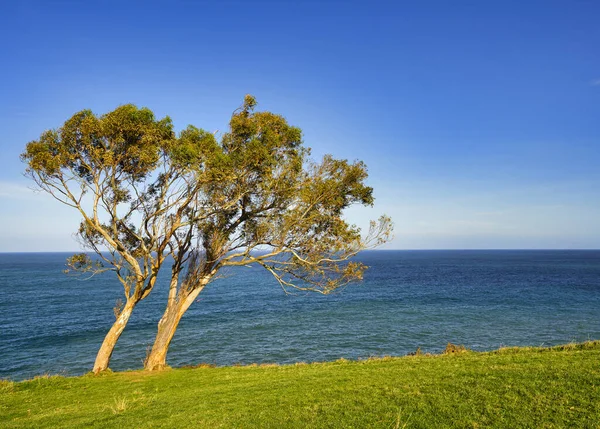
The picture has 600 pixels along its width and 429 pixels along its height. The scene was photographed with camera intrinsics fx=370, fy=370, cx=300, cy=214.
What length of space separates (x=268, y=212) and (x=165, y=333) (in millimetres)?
8412

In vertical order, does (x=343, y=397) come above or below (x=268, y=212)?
below

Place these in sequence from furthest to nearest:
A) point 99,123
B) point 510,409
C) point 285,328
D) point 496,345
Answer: point 285,328 < point 496,345 < point 99,123 < point 510,409

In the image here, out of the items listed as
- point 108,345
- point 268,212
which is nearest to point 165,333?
point 108,345

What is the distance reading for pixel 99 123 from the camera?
1717 cm

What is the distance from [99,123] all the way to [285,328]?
88.6 feet

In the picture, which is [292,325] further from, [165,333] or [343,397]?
[343,397]

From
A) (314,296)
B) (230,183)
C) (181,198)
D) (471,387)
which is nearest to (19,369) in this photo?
(181,198)

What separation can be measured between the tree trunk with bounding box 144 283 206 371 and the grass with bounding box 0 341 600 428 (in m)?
2.12

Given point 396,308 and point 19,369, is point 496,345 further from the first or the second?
point 19,369

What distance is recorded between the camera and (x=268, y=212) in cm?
2123

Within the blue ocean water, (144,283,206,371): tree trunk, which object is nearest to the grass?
(144,283,206,371): tree trunk

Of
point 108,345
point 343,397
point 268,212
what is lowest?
point 108,345

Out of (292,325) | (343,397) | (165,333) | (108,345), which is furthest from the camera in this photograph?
(292,325)

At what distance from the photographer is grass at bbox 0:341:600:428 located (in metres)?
8.86
